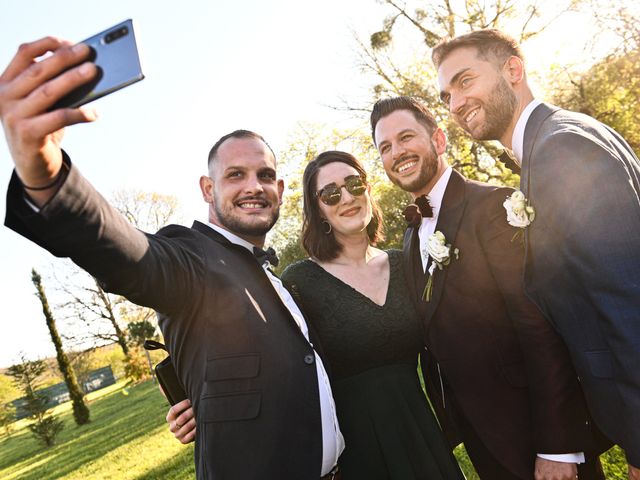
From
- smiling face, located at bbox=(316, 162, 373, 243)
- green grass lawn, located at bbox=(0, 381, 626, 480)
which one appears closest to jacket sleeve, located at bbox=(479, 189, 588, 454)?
smiling face, located at bbox=(316, 162, 373, 243)

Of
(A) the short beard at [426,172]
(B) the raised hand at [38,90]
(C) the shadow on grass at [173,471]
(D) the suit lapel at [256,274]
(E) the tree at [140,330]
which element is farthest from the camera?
(E) the tree at [140,330]

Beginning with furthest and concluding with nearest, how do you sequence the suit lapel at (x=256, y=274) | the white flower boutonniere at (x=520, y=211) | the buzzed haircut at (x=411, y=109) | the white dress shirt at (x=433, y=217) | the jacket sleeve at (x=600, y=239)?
the buzzed haircut at (x=411, y=109) → the white dress shirt at (x=433, y=217) → the suit lapel at (x=256, y=274) → the white flower boutonniere at (x=520, y=211) → the jacket sleeve at (x=600, y=239)

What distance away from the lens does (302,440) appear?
81.4 inches

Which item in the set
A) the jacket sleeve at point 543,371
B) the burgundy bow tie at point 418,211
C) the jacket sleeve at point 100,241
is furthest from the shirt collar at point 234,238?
the jacket sleeve at point 543,371

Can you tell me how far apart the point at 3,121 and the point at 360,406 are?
2563mm

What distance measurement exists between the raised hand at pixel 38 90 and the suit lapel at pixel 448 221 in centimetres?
224

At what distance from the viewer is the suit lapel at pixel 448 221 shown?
2.70m

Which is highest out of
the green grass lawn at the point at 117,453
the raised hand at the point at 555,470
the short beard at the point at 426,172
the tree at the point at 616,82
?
the tree at the point at 616,82

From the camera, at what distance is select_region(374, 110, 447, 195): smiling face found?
3.29 meters

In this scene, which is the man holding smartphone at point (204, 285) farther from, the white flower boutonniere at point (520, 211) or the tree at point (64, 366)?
the tree at point (64, 366)

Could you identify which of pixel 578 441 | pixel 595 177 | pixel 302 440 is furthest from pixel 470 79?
pixel 302 440

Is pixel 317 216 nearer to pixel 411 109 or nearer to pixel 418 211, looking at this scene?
pixel 418 211

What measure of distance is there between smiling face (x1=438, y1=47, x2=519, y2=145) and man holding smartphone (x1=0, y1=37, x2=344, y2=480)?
153cm

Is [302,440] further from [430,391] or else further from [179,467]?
[179,467]
